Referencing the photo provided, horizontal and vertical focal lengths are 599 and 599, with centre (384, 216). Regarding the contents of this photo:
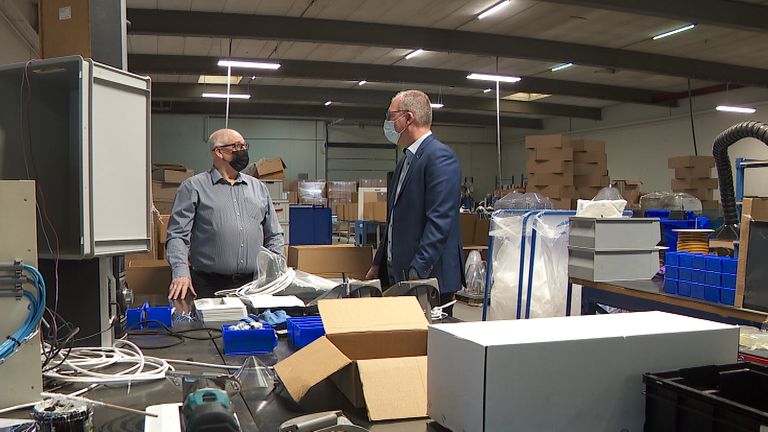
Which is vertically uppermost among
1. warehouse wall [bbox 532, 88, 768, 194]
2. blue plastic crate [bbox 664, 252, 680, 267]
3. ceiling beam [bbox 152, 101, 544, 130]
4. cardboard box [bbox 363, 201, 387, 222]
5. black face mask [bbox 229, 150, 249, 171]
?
ceiling beam [bbox 152, 101, 544, 130]

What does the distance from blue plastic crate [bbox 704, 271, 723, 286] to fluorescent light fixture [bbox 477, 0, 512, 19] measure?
164 inches

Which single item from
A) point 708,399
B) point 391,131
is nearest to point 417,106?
point 391,131

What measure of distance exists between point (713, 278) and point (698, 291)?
9 cm

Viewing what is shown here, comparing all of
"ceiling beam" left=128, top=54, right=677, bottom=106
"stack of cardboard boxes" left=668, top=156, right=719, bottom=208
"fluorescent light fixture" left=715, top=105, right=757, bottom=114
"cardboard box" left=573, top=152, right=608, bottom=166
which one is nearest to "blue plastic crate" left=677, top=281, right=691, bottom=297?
"cardboard box" left=573, top=152, right=608, bottom=166

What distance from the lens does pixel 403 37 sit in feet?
21.9

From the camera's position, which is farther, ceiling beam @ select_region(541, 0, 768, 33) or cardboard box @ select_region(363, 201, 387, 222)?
cardboard box @ select_region(363, 201, 387, 222)

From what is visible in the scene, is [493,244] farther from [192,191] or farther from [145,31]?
[145,31]

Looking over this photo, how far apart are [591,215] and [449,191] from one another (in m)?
0.94

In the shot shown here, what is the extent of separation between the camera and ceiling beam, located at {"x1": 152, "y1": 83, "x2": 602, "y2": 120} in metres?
10.2

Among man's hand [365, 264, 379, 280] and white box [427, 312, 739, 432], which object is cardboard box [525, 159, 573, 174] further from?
white box [427, 312, 739, 432]

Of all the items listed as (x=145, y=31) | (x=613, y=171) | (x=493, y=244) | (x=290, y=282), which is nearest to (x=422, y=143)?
(x=290, y=282)

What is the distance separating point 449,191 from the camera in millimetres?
2445

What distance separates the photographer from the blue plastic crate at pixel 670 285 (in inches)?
99.8

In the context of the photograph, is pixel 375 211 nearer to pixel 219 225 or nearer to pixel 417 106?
pixel 417 106
